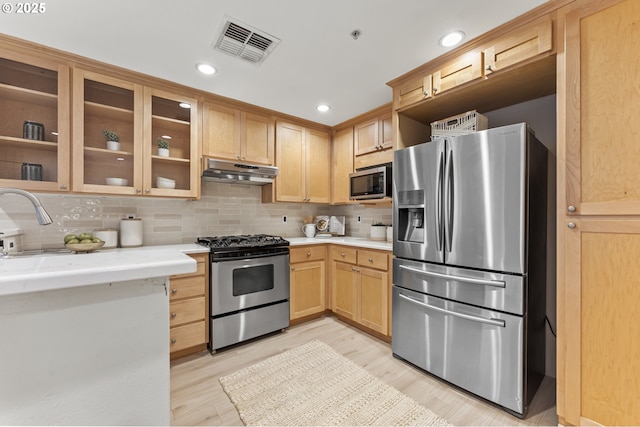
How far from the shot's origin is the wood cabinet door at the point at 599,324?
136cm

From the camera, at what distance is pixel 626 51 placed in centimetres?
137

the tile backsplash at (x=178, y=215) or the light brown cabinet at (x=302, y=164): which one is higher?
the light brown cabinet at (x=302, y=164)

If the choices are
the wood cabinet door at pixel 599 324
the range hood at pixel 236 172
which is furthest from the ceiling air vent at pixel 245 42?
the wood cabinet door at pixel 599 324

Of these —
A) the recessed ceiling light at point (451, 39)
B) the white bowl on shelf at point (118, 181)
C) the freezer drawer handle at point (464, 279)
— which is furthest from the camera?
the white bowl on shelf at point (118, 181)

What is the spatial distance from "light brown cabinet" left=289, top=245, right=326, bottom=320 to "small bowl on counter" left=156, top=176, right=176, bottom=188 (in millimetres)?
1334

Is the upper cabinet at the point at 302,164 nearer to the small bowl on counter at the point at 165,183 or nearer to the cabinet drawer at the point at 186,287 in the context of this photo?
the small bowl on counter at the point at 165,183

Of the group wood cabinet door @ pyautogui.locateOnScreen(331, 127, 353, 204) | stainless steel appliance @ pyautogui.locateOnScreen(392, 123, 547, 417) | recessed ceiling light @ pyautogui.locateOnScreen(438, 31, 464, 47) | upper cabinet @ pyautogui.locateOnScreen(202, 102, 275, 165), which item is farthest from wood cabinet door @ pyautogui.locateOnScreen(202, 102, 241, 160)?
recessed ceiling light @ pyautogui.locateOnScreen(438, 31, 464, 47)

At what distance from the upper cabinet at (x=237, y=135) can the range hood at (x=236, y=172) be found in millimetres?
156

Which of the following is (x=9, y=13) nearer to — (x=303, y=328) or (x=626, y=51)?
(x=303, y=328)

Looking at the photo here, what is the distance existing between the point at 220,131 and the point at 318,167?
4.28 ft

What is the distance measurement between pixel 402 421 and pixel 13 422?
1.72 metres

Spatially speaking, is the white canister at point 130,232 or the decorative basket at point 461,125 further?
the white canister at point 130,232

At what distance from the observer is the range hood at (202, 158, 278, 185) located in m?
2.64

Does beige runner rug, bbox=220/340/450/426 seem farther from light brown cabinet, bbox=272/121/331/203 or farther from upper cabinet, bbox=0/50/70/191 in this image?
upper cabinet, bbox=0/50/70/191
